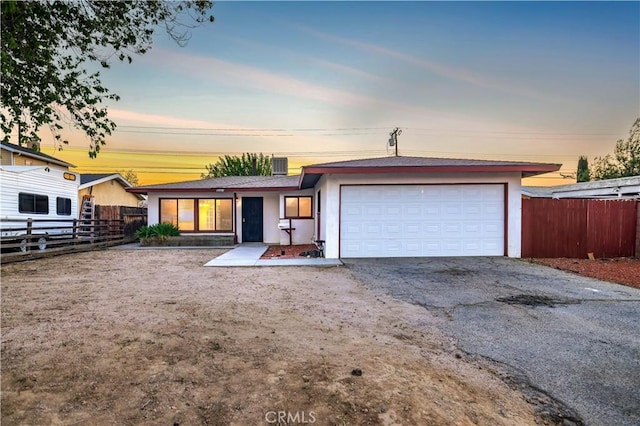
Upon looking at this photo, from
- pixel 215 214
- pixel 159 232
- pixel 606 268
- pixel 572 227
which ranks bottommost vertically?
pixel 606 268

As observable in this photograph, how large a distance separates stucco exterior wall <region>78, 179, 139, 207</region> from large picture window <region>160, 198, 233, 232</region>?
16.5ft

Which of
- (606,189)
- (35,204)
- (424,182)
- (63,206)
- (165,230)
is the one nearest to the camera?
(424,182)

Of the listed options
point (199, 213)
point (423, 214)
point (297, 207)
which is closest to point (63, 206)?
point (199, 213)

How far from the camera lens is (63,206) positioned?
1366 centimetres

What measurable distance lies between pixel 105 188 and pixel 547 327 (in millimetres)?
24158

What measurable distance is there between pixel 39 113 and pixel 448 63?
41.0ft

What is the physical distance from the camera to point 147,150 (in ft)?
109

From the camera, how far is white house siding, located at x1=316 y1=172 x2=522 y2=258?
9922 millimetres

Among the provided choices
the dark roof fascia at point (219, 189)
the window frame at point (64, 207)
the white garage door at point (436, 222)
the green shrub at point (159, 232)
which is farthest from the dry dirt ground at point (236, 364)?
the window frame at point (64, 207)

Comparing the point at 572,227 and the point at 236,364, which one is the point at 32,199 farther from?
the point at 572,227

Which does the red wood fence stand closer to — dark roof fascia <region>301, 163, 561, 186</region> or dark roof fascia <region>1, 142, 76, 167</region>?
dark roof fascia <region>301, 163, 561, 186</region>

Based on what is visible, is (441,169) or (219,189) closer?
(441,169)

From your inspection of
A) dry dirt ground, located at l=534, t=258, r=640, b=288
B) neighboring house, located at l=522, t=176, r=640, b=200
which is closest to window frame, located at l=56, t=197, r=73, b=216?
dry dirt ground, located at l=534, t=258, r=640, b=288

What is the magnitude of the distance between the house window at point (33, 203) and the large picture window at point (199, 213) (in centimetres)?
445
